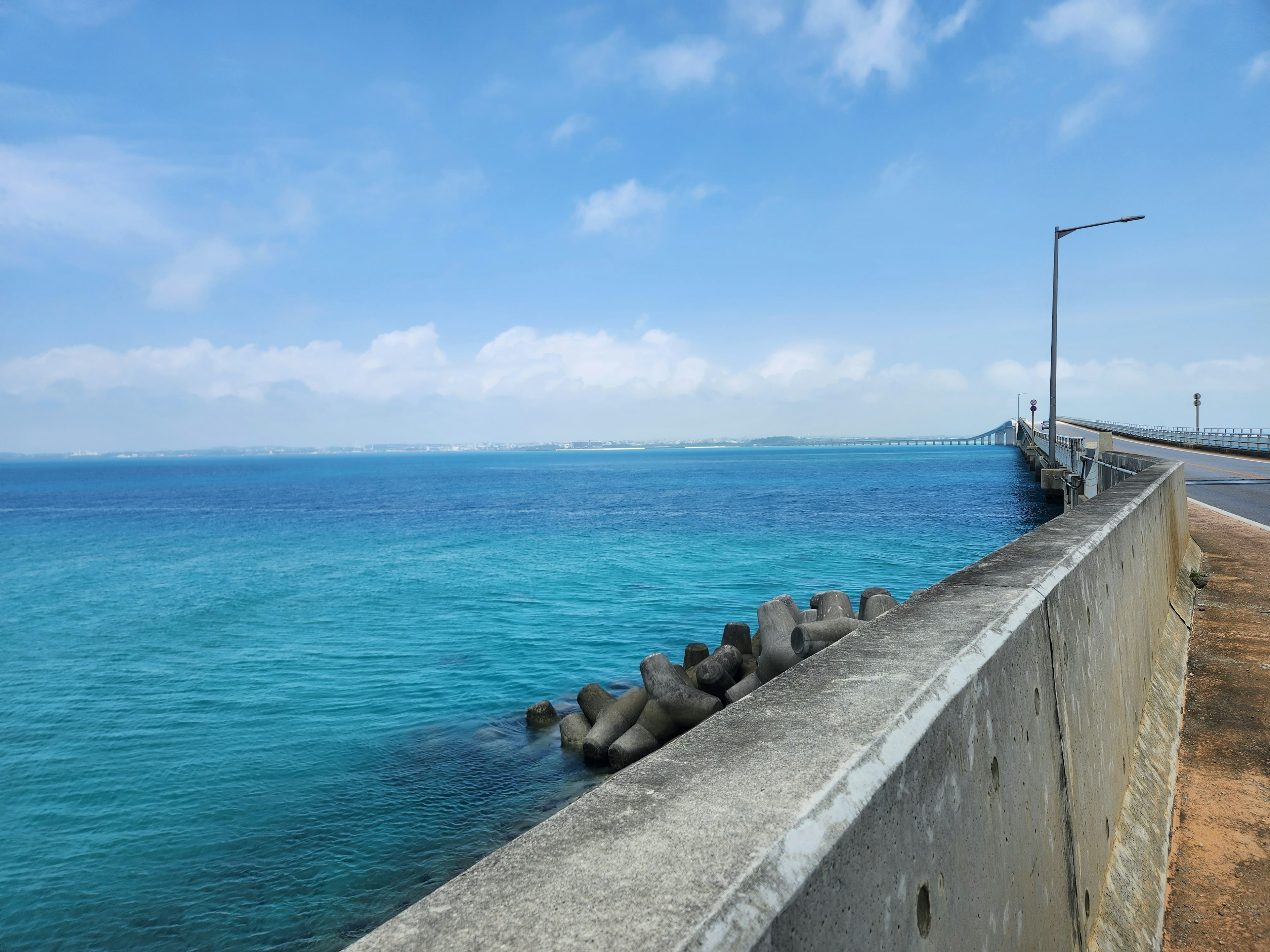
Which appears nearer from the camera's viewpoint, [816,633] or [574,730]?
[816,633]

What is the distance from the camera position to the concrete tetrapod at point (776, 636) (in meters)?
8.77

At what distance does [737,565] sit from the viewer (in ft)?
80.9

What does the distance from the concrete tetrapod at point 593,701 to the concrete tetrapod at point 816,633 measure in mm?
3052

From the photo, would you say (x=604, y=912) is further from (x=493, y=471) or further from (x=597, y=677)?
(x=493, y=471)

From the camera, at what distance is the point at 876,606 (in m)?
10.5

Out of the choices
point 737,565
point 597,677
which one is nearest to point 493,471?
point 737,565

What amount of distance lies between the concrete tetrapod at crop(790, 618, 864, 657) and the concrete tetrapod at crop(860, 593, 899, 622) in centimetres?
181

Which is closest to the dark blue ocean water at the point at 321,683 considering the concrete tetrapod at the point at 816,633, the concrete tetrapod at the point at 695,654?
the concrete tetrapod at the point at 695,654

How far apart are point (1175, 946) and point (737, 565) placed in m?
21.6

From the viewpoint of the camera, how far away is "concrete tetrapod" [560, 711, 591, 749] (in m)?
9.89

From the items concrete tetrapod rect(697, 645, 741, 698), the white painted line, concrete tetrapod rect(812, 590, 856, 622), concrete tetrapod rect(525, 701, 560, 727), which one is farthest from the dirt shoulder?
concrete tetrapod rect(525, 701, 560, 727)

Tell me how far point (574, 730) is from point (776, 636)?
287cm

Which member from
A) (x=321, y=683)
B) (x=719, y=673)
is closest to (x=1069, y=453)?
(x=719, y=673)

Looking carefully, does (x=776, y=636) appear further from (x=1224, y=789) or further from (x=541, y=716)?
(x=1224, y=789)
